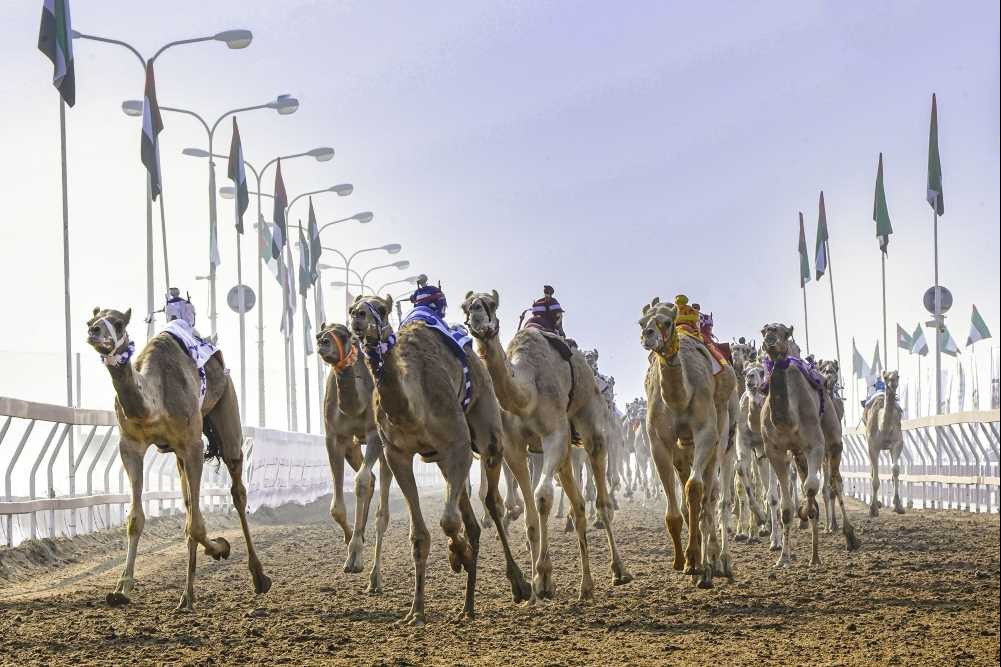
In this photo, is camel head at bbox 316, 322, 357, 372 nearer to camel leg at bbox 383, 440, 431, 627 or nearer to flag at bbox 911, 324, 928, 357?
camel leg at bbox 383, 440, 431, 627

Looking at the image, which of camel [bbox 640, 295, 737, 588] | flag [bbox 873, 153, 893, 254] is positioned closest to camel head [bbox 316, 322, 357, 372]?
camel [bbox 640, 295, 737, 588]

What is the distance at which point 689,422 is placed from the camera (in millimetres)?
15289

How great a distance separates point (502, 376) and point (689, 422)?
2311mm

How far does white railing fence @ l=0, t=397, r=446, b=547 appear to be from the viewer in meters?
18.7

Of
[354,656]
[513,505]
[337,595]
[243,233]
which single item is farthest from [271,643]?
[243,233]

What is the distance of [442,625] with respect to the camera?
12.1 metres

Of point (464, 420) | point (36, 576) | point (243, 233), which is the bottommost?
point (36, 576)

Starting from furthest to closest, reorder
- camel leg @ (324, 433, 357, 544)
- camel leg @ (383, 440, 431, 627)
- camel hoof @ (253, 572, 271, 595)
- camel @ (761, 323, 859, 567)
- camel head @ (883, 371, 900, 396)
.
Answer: camel head @ (883, 371, 900, 396) < camel @ (761, 323, 859, 567) < camel leg @ (324, 433, 357, 544) < camel hoof @ (253, 572, 271, 595) < camel leg @ (383, 440, 431, 627)

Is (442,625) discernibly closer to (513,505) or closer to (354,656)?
(354,656)

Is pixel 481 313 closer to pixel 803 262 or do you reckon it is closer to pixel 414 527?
pixel 414 527

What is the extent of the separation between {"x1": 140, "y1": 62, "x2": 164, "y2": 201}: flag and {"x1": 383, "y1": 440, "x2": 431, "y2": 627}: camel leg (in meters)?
22.5

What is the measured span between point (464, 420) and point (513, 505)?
974 centimetres

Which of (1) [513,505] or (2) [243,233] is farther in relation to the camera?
(2) [243,233]

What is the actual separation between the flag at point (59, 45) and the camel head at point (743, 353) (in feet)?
40.6
